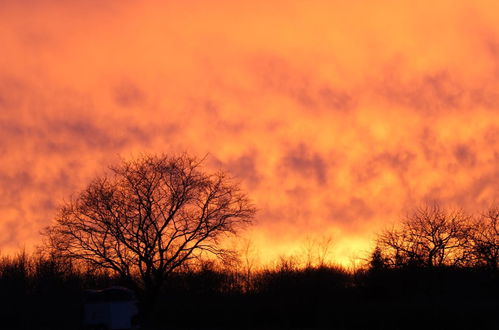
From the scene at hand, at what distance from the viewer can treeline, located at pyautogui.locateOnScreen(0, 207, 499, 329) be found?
37.4m

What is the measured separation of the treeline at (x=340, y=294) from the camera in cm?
3738

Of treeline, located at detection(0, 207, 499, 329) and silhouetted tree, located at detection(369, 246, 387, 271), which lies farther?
silhouetted tree, located at detection(369, 246, 387, 271)

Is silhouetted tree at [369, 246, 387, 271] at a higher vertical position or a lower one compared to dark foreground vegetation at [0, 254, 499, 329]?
higher

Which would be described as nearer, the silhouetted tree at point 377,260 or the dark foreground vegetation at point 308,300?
the dark foreground vegetation at point 308,300

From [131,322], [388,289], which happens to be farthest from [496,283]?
[131,322]

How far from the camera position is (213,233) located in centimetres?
5344

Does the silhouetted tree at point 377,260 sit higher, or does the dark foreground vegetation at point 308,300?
the silhouetted tree at point 377,260

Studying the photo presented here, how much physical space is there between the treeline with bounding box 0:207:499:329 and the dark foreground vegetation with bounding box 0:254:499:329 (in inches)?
2.7

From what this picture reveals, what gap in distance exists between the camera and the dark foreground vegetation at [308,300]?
36688 mm

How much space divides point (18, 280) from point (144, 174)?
820 inches

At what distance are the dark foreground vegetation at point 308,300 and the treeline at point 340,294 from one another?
0.07 meters

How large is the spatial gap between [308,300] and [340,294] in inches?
161

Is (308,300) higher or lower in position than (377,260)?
lower

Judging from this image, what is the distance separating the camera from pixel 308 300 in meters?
41.3
